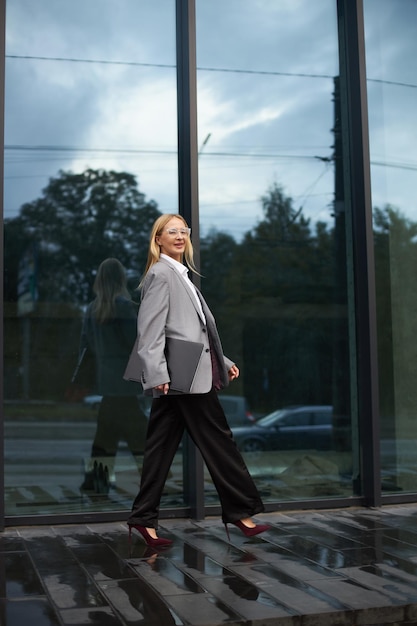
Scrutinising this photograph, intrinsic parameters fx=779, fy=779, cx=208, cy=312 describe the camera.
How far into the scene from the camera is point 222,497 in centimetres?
419

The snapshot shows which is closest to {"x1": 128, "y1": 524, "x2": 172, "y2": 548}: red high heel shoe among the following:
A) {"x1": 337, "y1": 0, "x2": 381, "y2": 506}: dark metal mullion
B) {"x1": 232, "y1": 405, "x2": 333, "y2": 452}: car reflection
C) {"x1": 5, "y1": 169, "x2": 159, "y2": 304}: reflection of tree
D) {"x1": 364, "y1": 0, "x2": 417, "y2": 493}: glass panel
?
{"x1": 232, "y1": 405, "x2": 333, "y2": 452}: car reflection

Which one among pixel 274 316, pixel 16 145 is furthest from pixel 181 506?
pixel 16 145

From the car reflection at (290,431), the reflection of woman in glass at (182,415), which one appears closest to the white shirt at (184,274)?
the reflection of woman in glass at (182,415)

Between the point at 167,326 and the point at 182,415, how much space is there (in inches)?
19.4

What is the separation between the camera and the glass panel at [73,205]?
4973 mm

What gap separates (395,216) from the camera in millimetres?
5840

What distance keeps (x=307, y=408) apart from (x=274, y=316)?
0.70m

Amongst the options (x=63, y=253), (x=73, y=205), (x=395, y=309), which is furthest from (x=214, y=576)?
(x=395, y=309)

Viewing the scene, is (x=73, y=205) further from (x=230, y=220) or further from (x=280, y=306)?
(x=280, y=306)

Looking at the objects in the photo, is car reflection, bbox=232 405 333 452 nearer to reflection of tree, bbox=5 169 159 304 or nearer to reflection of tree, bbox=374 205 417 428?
reflection of tree, bbox=374 205 417 428

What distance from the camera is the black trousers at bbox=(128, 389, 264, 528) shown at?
164 inches

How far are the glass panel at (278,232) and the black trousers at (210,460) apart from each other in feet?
4.03

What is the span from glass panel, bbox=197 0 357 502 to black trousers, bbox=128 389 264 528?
1228 millimetres

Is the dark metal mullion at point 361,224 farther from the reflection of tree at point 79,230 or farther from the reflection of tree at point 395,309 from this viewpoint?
the reflection of tree at point 79,230
